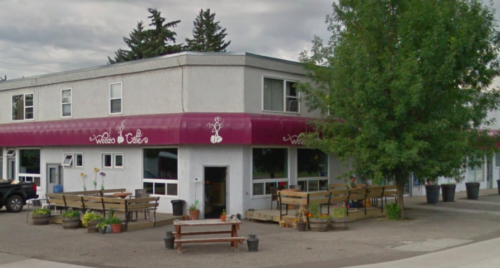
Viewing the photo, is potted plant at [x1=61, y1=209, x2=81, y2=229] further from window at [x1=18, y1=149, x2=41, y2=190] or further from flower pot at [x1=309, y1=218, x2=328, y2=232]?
window at [x1=18, y1=149, x2=41, y2=190]

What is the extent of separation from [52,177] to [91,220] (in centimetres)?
1034

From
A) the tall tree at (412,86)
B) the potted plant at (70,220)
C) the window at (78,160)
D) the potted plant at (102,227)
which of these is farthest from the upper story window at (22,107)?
the tall tree at (412,86)

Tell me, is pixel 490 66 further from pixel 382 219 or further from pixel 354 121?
pixel 382 219

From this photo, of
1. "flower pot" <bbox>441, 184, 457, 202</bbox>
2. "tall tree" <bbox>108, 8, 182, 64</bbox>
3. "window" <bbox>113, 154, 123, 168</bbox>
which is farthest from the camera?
"tall tree" <bbox>108, 8, 182, 64</bbox>

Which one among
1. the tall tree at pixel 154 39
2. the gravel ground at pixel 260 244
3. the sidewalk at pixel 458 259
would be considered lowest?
the gravel ground at pixel 260 244

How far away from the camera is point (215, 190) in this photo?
20.3 m

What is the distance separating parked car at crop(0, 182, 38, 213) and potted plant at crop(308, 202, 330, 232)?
13.9m

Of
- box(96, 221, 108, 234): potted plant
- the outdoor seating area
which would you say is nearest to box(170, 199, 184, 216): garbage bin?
the outdoor seating area

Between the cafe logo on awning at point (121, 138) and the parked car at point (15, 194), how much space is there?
162 inches

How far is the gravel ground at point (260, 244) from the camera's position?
1215 cm

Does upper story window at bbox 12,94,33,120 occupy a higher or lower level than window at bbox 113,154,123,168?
higher

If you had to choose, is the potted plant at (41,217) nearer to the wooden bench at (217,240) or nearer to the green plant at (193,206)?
the green plant at (193,206)

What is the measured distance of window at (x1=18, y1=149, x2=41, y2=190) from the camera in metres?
26.7

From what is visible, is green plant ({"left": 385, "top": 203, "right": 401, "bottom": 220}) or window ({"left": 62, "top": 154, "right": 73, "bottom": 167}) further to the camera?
window ({"left": 62, "top": 154, "right": 73, "bottom": 167})
